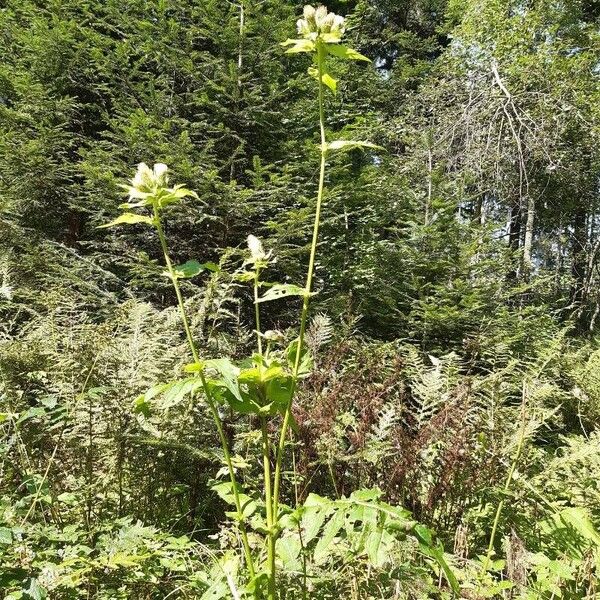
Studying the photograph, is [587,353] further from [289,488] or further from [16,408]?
[16,408]

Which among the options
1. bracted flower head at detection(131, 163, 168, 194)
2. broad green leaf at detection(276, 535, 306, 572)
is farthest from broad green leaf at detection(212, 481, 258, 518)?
bracted flower head at detection(131, 163, 168, 194)

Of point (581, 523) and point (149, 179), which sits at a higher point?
point (149, 179)

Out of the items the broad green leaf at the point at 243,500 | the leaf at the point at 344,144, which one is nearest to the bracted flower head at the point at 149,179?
the leaf at the point at 344,144

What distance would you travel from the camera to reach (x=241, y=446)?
7.49ft

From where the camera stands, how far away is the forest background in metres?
1.87

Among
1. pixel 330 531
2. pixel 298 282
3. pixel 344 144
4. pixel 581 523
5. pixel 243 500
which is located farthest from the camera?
pixel 298 282

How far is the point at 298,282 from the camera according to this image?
486 cm

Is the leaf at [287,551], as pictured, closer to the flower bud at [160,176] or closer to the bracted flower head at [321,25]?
the flower bud at [160,176]

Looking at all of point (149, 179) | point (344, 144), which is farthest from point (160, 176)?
point (344, 144)

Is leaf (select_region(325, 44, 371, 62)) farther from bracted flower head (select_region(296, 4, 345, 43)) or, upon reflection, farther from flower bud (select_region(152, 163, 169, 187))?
flower bud (select_region(152, 163, 169, 187))

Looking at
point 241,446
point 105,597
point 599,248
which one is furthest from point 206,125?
point 599,248

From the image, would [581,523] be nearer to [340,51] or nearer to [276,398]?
[276,398]

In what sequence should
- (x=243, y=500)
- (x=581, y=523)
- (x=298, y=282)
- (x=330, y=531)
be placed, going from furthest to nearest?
(x=298, y=282) → (x=581, y=523) → (x=243, y=500) → (x=330, y=531)

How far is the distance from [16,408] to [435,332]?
3693 millimetres
